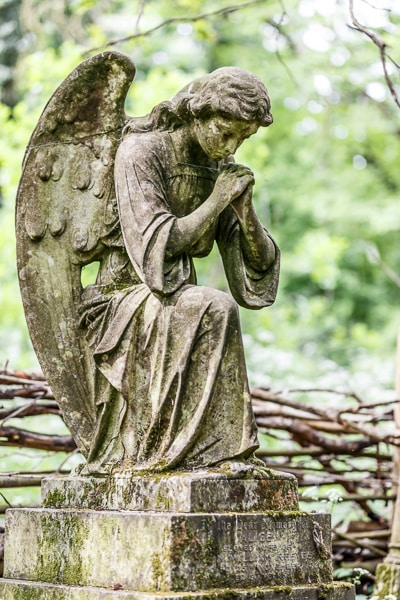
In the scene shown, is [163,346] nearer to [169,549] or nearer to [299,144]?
[169,549]

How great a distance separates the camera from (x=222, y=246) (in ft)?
16.9

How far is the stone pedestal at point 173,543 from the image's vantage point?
418 centimetres

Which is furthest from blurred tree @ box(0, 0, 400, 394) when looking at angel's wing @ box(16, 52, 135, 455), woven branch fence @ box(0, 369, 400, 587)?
angel's wing @ box(16, 52, 135, 455)

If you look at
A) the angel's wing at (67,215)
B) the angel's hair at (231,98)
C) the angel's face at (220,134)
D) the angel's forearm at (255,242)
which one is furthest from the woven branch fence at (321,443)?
the angel's hair at (231,98)

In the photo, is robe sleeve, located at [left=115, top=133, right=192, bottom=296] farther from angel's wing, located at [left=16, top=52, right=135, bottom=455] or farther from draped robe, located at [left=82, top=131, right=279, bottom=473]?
angel's wing, located at [left=16, top=52, right=135, bottom=455]

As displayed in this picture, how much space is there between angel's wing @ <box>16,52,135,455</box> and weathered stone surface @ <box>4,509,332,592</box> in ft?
2.19

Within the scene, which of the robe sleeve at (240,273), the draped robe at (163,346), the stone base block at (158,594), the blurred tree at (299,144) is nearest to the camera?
the stone base block at (158,594)

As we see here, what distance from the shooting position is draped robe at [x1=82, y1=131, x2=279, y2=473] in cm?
457

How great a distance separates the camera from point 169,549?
4.14 meters

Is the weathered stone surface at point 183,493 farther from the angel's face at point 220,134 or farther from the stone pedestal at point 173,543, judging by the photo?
the angel's face at point 220,134

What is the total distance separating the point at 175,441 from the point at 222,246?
112 centimetres

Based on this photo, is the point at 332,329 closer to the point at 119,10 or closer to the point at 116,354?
the point at 119,10

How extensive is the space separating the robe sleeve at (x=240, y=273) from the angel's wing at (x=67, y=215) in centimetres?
57

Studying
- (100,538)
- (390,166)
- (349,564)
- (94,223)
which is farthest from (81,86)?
(390,166)
